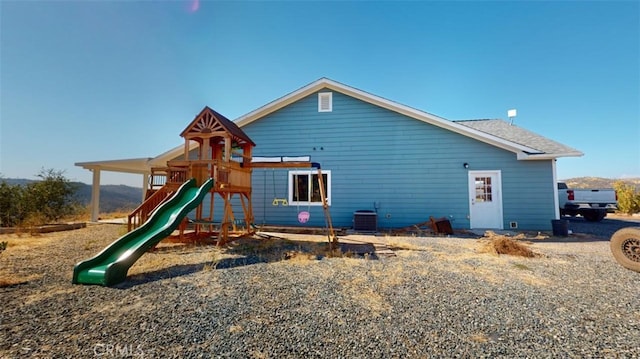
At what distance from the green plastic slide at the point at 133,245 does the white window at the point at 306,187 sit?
156 inches

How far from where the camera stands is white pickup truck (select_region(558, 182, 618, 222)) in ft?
36.7

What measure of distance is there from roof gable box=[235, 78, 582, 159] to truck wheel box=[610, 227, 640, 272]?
13.8ft

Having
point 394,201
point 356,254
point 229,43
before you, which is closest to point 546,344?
point 356,254

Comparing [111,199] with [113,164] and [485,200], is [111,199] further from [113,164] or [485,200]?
[485,200]

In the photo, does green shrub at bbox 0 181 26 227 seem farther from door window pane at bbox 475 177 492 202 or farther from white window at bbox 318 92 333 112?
door window pane at bbox 475 177 492 202

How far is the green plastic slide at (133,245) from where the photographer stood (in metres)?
3.51

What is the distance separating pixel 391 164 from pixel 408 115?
1.81 m

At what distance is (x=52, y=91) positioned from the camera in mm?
8773

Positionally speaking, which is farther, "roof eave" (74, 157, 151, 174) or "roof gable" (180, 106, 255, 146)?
"roof eave" (74, 157, 151, 174)

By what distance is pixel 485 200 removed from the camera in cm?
857

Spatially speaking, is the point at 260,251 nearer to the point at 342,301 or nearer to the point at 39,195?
the point at 342,301

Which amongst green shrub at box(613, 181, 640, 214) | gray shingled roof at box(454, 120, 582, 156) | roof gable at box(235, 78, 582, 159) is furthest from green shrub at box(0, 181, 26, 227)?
green shrub at box(613, 181, 640, 214)

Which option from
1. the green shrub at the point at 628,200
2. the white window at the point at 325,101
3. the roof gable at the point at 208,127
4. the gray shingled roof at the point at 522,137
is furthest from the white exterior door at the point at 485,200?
the green shrub at the point at 628,200

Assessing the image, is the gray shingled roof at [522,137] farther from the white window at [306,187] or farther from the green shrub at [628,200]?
the green shrub at [628,200]
